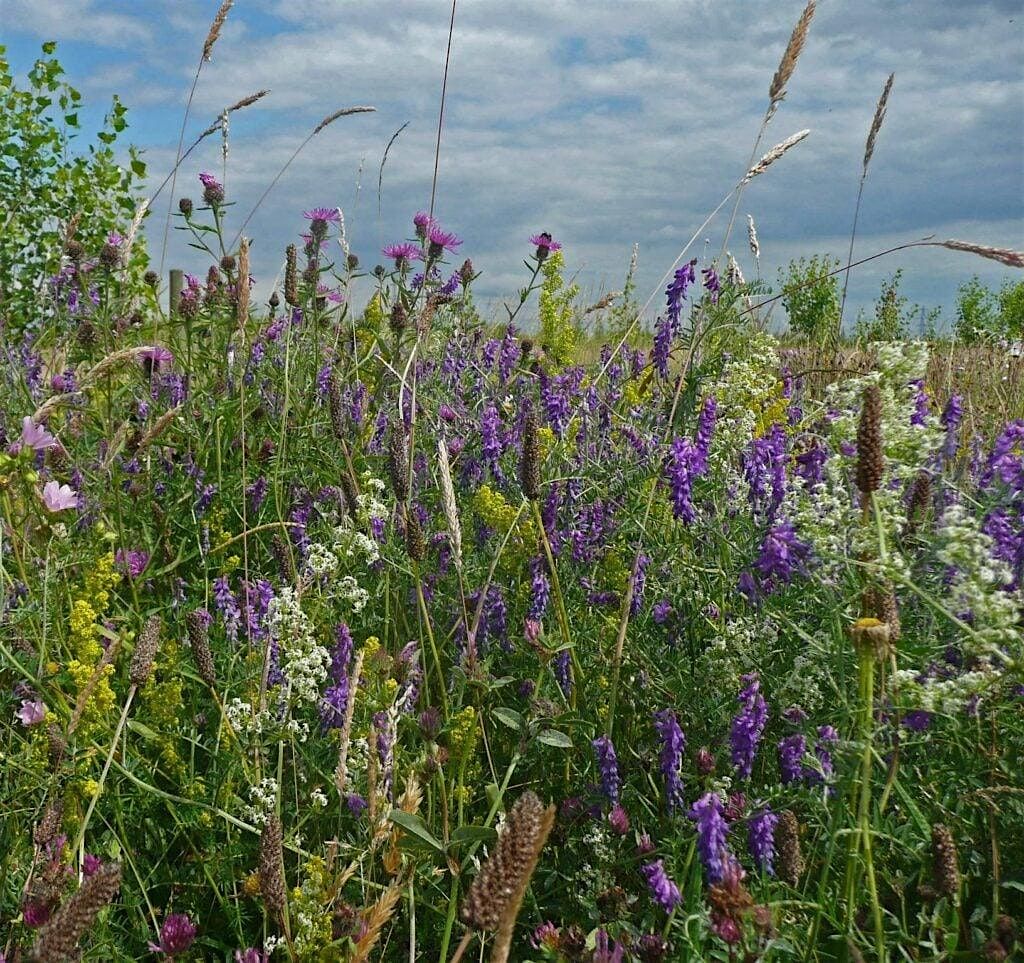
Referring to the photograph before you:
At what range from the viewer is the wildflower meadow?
4.89 ft

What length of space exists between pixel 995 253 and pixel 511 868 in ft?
5.66

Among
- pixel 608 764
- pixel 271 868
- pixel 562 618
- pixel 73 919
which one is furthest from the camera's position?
pixel 562 618

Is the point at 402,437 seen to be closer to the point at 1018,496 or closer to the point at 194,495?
the point at 194,495

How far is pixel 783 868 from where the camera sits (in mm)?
1522

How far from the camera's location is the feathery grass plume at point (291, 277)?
3.22 metres

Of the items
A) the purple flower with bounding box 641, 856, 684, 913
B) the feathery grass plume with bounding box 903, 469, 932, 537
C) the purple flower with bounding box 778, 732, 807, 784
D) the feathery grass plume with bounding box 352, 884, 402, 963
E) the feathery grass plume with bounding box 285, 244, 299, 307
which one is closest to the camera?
the feathery grass plume with bounding box 352, 884, 402, 963

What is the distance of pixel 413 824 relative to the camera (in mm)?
1463

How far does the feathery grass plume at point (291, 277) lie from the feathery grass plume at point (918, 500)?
6.26 feet

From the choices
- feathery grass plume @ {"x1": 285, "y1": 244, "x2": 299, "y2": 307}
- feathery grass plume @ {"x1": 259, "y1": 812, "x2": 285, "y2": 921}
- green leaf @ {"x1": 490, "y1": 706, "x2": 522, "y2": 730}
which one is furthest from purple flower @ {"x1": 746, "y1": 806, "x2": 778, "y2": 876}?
feathery grass plume @ {"x1": 285, "y1": 244, "x2": 299, "y2": 307}

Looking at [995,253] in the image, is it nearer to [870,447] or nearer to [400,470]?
[870,447]

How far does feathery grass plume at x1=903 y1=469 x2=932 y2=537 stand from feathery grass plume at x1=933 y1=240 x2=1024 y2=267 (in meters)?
0.46

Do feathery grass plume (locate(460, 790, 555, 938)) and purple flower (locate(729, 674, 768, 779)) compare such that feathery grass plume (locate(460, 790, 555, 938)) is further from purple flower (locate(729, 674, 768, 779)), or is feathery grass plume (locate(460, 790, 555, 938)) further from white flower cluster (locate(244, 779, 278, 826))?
purple flower (locate(729, 674, 768, 779))

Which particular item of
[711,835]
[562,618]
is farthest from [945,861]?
[562,618]

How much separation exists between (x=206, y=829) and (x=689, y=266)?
5.94 ft
